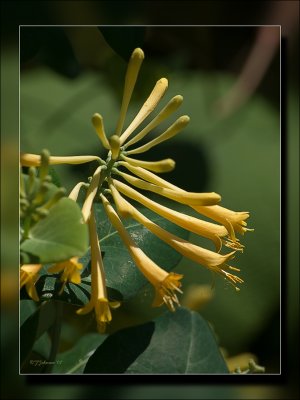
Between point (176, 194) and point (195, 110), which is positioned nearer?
point (176, 194)

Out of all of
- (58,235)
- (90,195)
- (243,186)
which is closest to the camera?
(58,235)

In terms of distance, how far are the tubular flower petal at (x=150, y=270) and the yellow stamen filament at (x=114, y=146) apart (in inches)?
2.2

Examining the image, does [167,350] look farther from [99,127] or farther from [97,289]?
[99,127]

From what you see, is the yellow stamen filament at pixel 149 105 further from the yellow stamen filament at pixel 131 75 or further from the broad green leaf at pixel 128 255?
the broad green leaf at pixel 128 255

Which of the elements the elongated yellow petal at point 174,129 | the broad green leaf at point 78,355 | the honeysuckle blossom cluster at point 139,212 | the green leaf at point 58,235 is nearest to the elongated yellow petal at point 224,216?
the honeysuckle blossom cluster at point 139,212

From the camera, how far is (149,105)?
0.98 metres

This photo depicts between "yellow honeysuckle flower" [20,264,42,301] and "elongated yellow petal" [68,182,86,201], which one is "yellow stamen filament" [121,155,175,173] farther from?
"yellow honeysuckle flower" [20,264,42,301]

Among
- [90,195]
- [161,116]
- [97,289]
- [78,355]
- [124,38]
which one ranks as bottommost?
[78,355]

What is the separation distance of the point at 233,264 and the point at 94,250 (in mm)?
275

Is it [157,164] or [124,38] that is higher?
[124,38]

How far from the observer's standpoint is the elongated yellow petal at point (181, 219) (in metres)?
0.93

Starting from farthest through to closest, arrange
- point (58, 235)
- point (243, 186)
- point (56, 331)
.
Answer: point (243, 186) → point (56, 331) → point (58, 235)

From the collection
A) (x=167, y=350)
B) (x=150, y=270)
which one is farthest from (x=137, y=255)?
(x=167, y=350)

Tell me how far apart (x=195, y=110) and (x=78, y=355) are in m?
0.46
